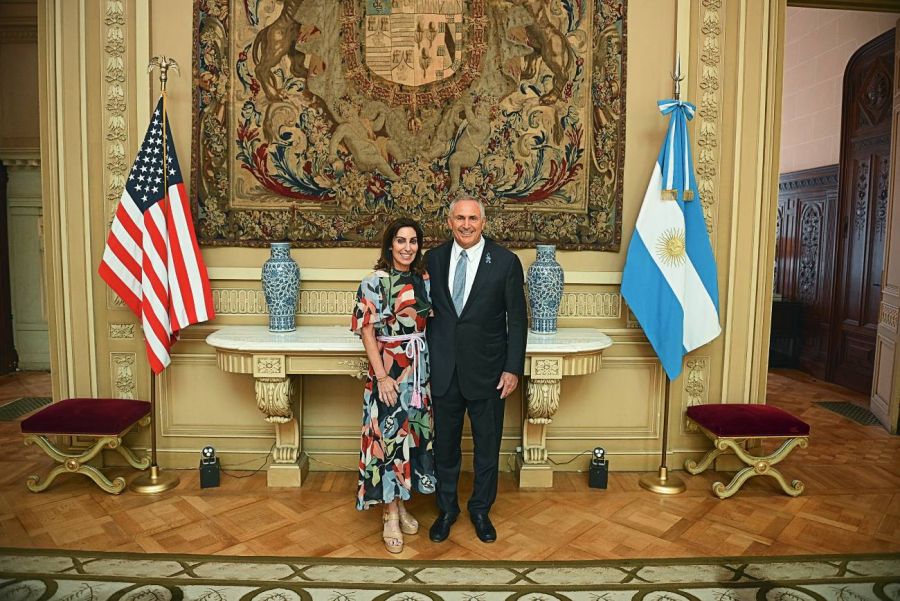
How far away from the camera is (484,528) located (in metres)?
2.88

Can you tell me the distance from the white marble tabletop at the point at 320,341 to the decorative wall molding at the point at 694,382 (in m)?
0.64

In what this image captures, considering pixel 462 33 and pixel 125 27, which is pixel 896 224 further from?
pixel 125 27

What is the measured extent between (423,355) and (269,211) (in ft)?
4.79

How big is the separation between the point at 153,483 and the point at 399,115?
99.9 inches

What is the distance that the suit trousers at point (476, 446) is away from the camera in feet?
9.48

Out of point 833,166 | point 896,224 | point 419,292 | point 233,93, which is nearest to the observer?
point 419,292

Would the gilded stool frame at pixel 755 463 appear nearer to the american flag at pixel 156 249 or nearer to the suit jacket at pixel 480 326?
the suit jacket at pixel 480 326

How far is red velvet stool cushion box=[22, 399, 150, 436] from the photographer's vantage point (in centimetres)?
325

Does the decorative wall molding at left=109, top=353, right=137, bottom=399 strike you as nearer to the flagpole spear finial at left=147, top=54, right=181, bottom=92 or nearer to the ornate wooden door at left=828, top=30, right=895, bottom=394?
the flagpole spear finial at left=147, top=54, right=181, bottom=92

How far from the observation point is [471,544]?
2.84m

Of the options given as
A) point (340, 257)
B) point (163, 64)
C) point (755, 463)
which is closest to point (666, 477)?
point (755, 463)

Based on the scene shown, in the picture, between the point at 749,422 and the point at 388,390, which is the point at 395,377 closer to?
the point at 388,390

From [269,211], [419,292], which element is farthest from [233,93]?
[419,292]

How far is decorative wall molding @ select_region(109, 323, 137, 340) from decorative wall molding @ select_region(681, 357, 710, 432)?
3.42m
